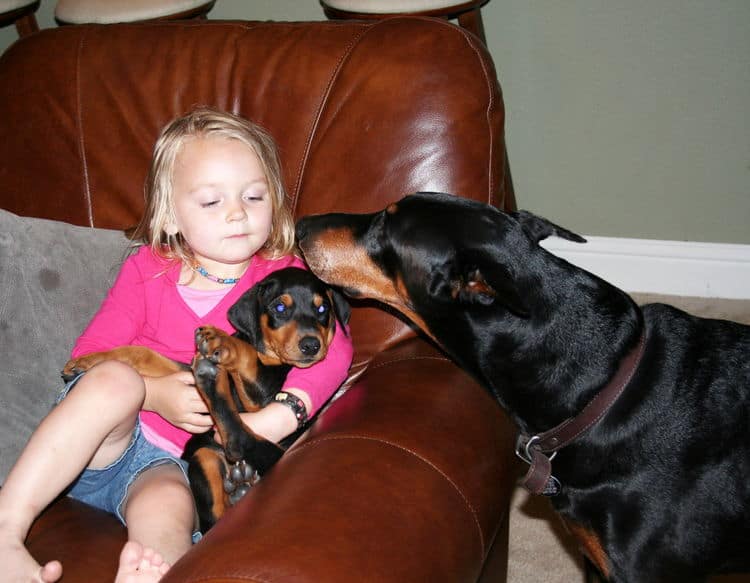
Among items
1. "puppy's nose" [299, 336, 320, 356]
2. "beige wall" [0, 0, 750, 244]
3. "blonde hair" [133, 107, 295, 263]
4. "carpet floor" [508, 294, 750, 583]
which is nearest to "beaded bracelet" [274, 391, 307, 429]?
"puppy's nose" [299, 336, 320, 356]

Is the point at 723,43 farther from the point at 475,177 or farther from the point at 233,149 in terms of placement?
the point at 233,149

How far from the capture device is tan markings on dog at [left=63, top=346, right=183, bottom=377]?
1.86m

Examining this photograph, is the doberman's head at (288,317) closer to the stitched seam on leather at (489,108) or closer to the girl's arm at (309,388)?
the girl's arm at (309,388)

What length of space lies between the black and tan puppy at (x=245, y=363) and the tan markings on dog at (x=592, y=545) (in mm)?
624

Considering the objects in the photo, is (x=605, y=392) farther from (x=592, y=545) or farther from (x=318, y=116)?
(x=318, y=116)

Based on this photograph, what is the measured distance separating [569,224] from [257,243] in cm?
204

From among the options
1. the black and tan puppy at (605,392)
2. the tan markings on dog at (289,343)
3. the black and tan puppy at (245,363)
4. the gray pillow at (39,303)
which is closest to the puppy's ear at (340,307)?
the black and tan puppy at (245,363)

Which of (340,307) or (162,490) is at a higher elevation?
(340,307)

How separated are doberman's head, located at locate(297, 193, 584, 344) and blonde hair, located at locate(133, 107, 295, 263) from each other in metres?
0.24

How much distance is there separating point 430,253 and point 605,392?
0.41m

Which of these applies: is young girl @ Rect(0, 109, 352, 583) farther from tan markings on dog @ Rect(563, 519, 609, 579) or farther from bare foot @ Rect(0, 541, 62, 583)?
tan markings on dog @ Rect(563, 519, 609, 579)

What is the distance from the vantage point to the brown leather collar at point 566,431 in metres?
1.49

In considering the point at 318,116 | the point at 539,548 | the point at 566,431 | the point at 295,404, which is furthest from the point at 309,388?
the point at 539,548

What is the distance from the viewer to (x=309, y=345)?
1.78 metres
